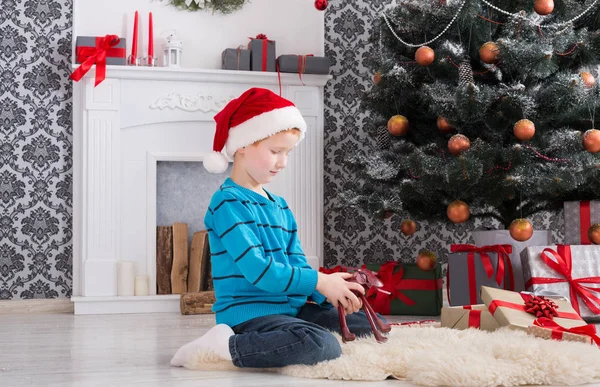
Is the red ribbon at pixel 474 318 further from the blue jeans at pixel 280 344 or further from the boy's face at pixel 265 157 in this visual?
the boy's face at pixel 265 157

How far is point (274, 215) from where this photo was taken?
210 centimetres

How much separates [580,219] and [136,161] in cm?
226

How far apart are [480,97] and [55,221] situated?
7.53ft

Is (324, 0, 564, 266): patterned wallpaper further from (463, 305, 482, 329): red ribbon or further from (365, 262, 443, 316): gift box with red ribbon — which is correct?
(463, 305, 482, 329): red ribbon

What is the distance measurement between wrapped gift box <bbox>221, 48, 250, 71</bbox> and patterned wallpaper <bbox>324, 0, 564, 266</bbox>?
0.54 metres

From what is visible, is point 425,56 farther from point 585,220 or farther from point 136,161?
point 136,161

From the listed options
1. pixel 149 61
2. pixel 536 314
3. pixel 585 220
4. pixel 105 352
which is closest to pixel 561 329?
pixel 536 314

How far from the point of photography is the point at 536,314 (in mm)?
2229

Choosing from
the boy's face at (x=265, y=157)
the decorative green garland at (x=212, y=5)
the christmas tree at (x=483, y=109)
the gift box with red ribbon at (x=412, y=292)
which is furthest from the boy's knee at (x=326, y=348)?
the decorative green garland at (x=212, y=5)

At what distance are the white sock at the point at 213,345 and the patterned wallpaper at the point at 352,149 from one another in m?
2.29

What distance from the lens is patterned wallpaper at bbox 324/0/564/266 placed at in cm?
425

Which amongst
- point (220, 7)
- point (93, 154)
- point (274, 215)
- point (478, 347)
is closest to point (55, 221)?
point (93, 154)

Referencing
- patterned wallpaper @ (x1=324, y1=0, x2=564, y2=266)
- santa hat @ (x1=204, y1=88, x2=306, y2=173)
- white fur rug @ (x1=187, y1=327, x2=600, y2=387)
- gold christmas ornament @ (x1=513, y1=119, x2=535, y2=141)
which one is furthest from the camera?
patterned wallpaper @ (x1=324, y1=0, x2=564, y2=266)

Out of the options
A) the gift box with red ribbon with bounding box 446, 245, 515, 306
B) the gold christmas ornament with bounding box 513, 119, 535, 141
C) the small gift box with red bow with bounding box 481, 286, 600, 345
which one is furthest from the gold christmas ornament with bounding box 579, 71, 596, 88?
the small gift box with red bow with bounding box 481, 286, 600, 345
